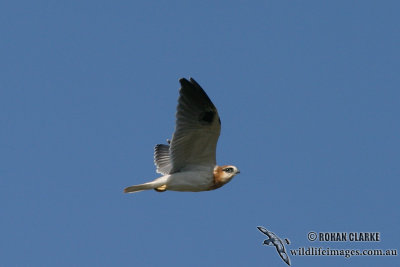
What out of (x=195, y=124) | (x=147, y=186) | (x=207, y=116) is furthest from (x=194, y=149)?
(x=147, y=186)

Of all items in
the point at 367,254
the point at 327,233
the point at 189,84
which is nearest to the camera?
the point at 189,84

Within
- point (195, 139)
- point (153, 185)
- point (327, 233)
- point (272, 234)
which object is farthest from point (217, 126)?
point (327, 233)

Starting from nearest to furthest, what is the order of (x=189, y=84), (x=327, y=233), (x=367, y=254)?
(x=189, y=84) < (x=367, y=254) < (x=327, y=233)

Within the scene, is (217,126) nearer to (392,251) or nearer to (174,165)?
(174,165)

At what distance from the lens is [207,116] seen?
17.7m

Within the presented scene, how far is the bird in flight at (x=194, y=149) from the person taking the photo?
693 inches

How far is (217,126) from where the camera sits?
17672mm

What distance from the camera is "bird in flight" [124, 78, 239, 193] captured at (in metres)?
17.6

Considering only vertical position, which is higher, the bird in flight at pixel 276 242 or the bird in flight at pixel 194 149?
the bird in flight at pixel 194 149

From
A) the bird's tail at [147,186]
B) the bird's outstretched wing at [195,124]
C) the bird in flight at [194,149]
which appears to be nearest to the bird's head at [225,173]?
the bird in flight at [194,149]

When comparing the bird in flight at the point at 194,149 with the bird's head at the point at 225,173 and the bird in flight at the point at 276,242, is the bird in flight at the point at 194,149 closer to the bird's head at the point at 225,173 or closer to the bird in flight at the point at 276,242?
the bird's head at the point at 225,173

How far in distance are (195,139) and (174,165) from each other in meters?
0.95

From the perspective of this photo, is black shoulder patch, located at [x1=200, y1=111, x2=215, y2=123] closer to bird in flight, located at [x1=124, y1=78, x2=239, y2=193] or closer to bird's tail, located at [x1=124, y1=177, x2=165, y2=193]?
bird in flight, located at [x1=124, y1=78, x2=239, y2=193]

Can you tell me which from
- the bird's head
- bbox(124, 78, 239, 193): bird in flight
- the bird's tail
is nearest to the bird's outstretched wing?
bbox(124, 78, 239, 193): bird in flight
